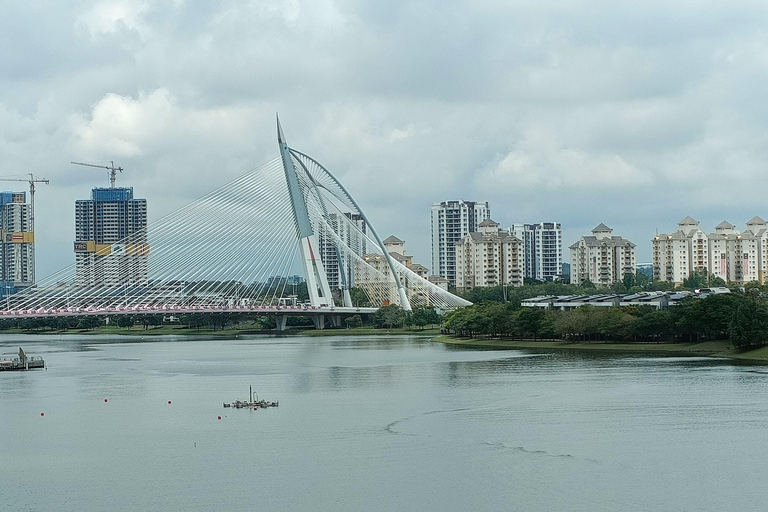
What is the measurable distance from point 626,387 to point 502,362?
889cm

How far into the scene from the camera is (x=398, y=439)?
63.8 ft

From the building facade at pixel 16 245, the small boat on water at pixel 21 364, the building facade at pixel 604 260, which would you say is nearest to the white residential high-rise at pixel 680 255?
the building facade at pixel 604 260

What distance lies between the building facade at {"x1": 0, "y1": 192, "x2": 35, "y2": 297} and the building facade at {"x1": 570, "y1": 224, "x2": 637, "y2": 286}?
64.8 m

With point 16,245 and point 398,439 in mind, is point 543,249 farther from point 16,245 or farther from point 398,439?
point 398,439

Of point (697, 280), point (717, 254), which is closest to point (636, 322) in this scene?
point (697, 280)

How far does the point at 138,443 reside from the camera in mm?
19781

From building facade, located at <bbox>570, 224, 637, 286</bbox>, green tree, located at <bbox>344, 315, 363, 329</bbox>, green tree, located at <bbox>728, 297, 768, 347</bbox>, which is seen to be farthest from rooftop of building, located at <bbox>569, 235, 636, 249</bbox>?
green tree, located at <bbox>728, 297, 768, 347</bbox>

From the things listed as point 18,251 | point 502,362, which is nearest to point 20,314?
point 502,362

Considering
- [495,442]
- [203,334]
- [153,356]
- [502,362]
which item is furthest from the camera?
[203,334]

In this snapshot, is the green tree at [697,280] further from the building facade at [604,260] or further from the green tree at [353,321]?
the green tree at [353,321]

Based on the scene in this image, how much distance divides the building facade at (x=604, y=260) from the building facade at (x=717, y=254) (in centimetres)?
371

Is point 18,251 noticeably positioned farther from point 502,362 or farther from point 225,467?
point 225,467

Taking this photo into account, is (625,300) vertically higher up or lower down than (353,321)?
higher up

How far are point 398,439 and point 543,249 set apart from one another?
9336cm
